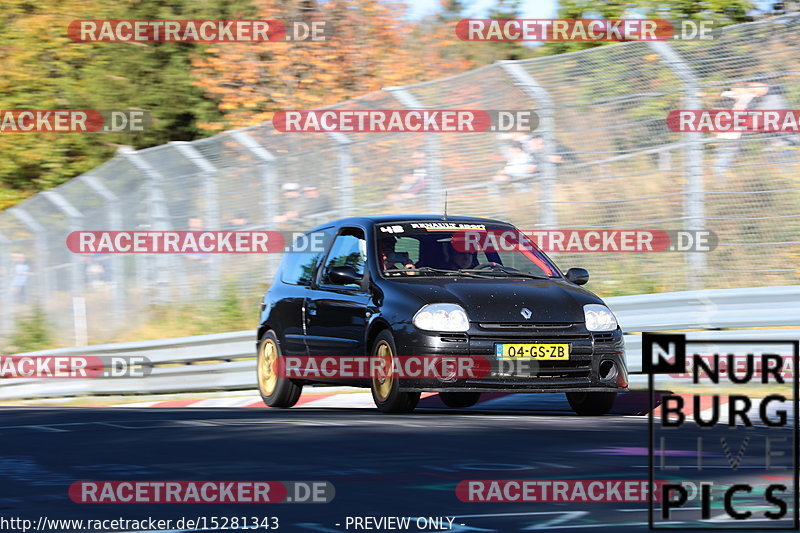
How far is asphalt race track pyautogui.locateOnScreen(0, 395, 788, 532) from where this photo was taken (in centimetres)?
682

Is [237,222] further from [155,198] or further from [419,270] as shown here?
[419,270]

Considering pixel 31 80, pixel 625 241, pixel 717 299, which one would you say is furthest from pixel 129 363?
pixel 31 80

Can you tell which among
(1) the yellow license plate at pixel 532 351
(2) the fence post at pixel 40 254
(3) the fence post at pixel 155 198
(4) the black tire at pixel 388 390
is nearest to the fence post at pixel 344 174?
(3) the fence post at pixel 155 198

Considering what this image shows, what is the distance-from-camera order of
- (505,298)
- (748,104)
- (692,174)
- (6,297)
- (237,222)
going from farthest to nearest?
(6,297) < (237,222) < (748,104) < (692,174) < (505,298)

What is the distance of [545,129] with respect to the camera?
1522 cm

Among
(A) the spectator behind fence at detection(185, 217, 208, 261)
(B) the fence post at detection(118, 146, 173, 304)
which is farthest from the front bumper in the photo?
(B) the fence post at detection(118, 146, 173, 304)

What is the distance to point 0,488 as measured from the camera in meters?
7.67

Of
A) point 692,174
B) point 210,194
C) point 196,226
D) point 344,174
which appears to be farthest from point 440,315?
point 196,226

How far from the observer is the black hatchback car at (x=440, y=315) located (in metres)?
11.1

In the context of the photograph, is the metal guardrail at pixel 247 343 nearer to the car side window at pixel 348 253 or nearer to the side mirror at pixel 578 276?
the side mirror at pixel 578 276

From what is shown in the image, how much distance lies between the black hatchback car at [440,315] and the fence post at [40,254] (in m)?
9.87

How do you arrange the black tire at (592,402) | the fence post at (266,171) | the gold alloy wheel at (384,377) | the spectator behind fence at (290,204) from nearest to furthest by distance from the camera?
the gold alloy wheel at (384,377), the black tire at (592,402), the fence post at (266,171), the spectator behind fence at (290,204)

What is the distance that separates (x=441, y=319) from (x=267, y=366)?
10.3 ft

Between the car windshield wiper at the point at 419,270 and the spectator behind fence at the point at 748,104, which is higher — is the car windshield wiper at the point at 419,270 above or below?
below
